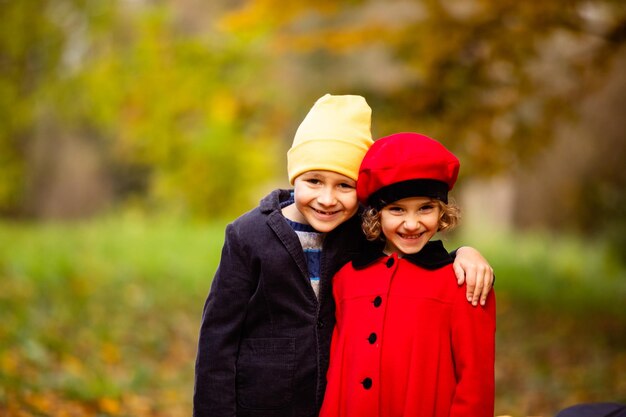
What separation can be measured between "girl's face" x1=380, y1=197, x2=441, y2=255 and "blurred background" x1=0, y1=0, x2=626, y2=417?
290 cm

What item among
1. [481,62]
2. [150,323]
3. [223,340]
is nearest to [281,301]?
[223,340]

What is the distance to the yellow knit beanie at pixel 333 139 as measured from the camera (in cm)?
253

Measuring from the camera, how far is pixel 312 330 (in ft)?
8.47

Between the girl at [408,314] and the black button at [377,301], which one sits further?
the black button at [377,301]

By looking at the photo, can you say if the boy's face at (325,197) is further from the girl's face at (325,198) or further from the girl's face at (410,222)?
the girl's face at (410,222)

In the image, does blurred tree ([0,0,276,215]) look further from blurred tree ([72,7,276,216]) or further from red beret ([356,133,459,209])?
red beret ([356,133,459,209])

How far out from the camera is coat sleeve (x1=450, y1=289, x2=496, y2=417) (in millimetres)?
2266

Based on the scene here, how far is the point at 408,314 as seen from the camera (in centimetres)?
238

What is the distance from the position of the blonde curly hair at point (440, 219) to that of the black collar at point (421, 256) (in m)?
0.06

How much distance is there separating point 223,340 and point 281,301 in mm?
240

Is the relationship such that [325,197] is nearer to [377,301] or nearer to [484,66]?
[377,301]

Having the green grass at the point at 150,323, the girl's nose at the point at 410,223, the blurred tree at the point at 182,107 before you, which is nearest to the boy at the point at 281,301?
the girl's nose at the point at 410,223

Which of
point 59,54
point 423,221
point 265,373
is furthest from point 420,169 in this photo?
point 59,54

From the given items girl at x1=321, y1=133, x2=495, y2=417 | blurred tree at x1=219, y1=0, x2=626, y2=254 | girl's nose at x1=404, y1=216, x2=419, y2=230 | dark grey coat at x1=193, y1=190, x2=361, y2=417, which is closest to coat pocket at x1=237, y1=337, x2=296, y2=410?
dark grey coat at x1=193, y1=190, x2=361, y2=417
